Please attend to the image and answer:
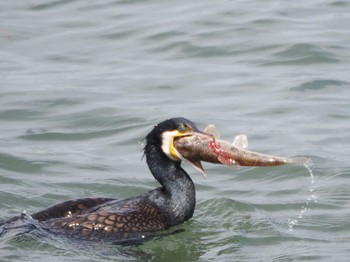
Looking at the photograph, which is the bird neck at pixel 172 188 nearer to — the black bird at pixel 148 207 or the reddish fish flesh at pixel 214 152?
the black bird at pixel 148 207

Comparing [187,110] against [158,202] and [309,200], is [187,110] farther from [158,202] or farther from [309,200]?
[158,202]

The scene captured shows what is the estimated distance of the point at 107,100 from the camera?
1528cm

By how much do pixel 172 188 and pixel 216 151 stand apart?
63 centimetres

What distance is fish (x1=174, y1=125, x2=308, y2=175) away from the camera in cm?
999

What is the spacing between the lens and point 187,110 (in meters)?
14.7

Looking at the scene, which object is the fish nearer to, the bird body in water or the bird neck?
the bird body in water

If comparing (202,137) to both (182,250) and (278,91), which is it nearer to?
(182,250)

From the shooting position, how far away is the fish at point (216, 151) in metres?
9.99

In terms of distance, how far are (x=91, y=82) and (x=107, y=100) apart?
0.87 m

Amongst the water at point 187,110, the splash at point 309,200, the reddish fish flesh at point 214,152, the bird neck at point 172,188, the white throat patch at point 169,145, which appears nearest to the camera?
the reddish fish flesh at point 214,152

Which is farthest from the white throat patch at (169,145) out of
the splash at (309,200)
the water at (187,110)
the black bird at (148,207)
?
the splash at (309,200)

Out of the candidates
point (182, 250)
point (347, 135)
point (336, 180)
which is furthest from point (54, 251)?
point (347, 135)

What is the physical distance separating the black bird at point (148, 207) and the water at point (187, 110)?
155 millimetres

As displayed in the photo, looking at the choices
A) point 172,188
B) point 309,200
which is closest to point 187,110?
point 309,200
